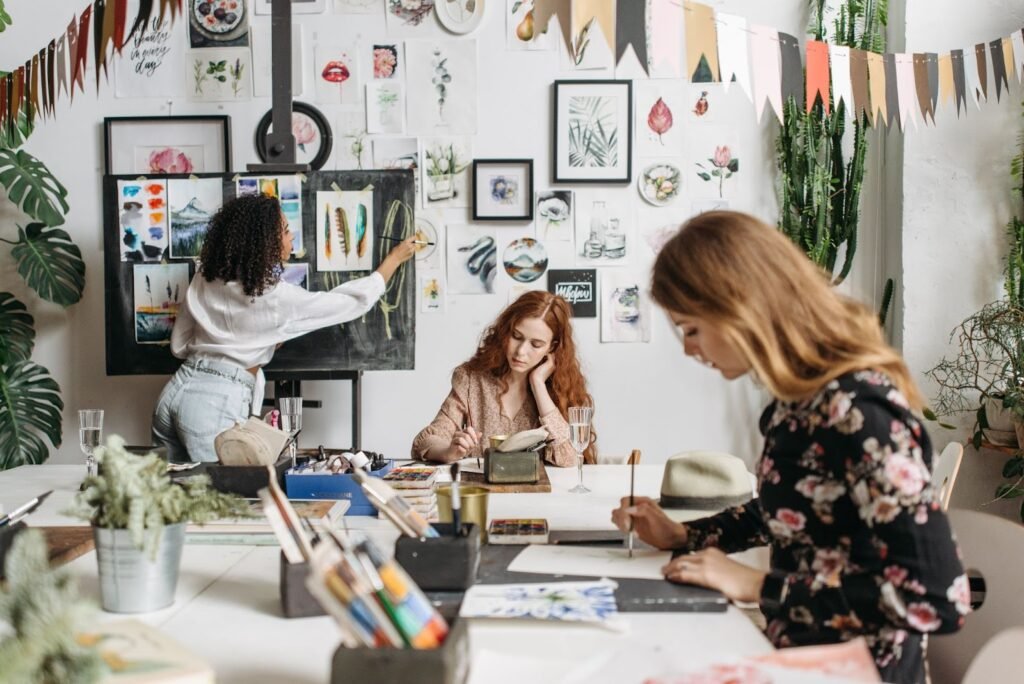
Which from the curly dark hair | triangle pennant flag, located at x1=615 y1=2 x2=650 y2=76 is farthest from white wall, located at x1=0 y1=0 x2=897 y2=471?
triangle pennant flag, located at x1=615 y1=2 x2=650 y2=76

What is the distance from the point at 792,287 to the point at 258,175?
9.37 feet

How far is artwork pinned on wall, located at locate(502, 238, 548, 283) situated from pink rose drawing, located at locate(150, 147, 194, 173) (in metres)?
1.42

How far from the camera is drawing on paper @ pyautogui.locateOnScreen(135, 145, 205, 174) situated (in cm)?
396

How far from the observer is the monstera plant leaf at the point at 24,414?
146 inches

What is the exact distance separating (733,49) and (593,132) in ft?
4.92

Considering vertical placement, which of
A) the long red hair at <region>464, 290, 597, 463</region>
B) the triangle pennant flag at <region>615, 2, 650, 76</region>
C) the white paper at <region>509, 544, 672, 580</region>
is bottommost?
the white paper at <region>509, 544, 672, 580</region>

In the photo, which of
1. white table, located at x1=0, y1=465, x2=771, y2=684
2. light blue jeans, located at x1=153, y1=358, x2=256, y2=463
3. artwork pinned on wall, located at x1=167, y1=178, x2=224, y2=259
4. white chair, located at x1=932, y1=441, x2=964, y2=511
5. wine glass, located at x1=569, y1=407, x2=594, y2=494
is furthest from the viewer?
artwork pinned on wall, located at x1=167, y1=178, x2=224, y2=259

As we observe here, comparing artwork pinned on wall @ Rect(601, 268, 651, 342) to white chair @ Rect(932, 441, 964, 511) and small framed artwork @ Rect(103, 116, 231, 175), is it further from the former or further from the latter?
white chair @ Rect(932, 441, 964, 511)

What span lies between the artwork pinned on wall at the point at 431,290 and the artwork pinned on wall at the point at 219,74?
1.08 meters

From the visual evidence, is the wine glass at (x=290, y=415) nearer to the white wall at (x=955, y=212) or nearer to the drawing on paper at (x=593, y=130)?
the drawing on paper at (x=593, y=130)

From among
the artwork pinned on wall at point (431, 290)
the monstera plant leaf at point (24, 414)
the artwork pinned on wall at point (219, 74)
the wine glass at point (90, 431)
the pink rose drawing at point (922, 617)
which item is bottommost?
the monstera plant leaf at point (24, 414)

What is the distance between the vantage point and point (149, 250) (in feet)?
12.2

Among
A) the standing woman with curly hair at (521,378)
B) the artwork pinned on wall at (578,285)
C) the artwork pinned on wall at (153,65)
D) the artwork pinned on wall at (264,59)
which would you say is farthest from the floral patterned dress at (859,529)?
the artwork pinned on wall at (153,65)

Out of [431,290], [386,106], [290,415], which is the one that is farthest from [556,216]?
[290,415]
